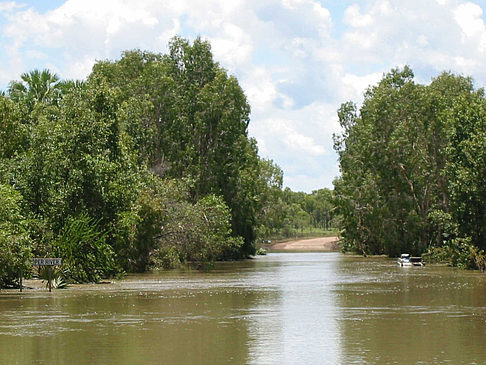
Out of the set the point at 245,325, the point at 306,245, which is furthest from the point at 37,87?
the point at 306,245

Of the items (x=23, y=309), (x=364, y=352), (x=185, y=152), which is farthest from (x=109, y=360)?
(x=185, y=152)

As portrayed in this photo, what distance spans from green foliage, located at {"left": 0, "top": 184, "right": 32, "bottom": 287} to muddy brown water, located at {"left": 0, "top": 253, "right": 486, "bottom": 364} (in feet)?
3.56

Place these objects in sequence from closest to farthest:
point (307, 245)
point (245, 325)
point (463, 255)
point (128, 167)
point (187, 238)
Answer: point (245, 325), point (128, 167), point (463, 255), point (187, 238), point (307, 245)

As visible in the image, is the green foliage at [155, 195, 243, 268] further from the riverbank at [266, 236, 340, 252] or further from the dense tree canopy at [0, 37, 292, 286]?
the riverbank at [266, 236, 340, 252]

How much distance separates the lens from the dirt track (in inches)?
5404

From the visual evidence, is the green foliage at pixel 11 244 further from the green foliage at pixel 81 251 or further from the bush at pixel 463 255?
the bush at pixel 463 255


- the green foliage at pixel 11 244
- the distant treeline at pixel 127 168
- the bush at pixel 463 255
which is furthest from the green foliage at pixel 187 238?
the green foliage at pixel 11 244

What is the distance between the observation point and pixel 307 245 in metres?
142

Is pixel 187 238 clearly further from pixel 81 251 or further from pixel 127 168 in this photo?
pixel 81 251

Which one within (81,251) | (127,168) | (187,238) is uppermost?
(127,168)

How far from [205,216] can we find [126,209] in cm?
1402

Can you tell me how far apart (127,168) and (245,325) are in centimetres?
2495

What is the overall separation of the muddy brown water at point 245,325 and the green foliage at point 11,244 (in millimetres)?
1084

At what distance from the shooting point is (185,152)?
→ 72688 mm
